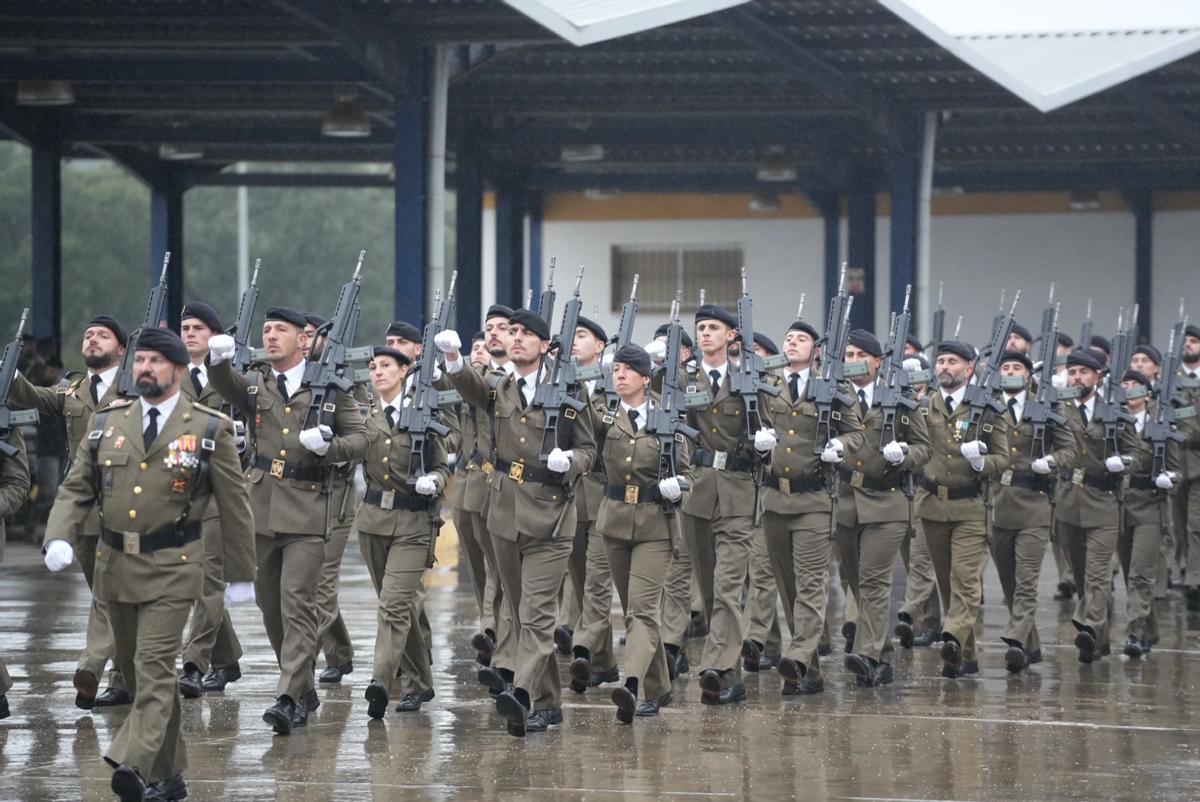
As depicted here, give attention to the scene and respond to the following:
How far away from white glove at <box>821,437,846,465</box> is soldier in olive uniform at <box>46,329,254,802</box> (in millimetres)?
4104

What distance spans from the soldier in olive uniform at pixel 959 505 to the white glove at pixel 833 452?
1060 mm

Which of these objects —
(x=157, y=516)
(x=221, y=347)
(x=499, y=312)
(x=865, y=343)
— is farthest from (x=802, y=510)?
(x=157, y=516)

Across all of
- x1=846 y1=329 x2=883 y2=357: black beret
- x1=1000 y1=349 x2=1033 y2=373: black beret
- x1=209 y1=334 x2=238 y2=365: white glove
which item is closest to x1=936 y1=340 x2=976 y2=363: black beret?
x1=1000 y1=349 x2=1033 y2=373: black beret

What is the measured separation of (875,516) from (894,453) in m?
0.43

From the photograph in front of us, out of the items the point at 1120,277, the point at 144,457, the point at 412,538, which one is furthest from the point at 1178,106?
the point at 144,457

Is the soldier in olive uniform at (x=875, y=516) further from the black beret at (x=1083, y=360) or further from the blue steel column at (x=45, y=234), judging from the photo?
the blue steel column at (x=45, y=234)

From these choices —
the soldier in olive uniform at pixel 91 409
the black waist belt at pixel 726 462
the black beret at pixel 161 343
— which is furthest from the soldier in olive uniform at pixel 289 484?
the black waist belt at pixel 726 462

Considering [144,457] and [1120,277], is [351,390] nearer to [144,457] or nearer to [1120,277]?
[144,457]

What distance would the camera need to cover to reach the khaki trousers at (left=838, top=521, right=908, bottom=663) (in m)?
11.9

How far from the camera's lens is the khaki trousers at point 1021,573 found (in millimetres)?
12672

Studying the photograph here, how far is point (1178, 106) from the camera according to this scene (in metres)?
25.2

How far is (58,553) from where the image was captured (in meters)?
8.05

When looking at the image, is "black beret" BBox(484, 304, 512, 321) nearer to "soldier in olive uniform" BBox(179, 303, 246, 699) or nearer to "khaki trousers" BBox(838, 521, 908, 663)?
"soldier in olive uniform" BBox(179, 303, 246, 699)

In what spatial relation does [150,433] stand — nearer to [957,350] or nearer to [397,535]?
[397,535]
